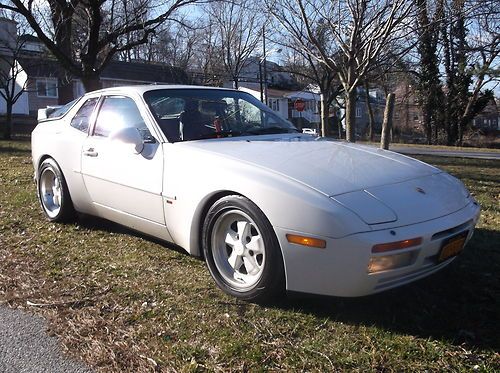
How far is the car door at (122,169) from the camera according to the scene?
13.4 ft

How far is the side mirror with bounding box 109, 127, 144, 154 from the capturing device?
4.16 m

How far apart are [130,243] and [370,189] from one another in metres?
2.52

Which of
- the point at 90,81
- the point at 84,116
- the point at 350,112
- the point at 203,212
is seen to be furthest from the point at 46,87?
the point at 203,212

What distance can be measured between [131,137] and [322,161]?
1.58 metres

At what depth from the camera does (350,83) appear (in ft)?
31.4

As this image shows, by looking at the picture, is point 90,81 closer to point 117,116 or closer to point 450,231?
point 117,116

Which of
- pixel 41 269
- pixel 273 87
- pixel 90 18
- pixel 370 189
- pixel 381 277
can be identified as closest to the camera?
pixel 381 277

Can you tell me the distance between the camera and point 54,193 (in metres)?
5.61

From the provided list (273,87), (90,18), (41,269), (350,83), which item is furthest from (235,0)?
(273,87)

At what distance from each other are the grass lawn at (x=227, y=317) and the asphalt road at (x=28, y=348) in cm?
7

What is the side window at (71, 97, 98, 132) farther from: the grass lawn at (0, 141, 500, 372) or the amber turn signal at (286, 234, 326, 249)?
the amber turn signal at (286, 234, 326, 249)

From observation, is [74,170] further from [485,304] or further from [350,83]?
[350,83]

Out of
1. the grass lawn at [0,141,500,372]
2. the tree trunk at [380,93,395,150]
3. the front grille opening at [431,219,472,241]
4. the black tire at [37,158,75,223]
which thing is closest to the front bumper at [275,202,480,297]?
the front grille opening at [431,219,472,241]

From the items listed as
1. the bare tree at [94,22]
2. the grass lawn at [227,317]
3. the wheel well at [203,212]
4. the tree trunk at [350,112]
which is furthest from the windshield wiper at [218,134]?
the bare tree at [94,22]
